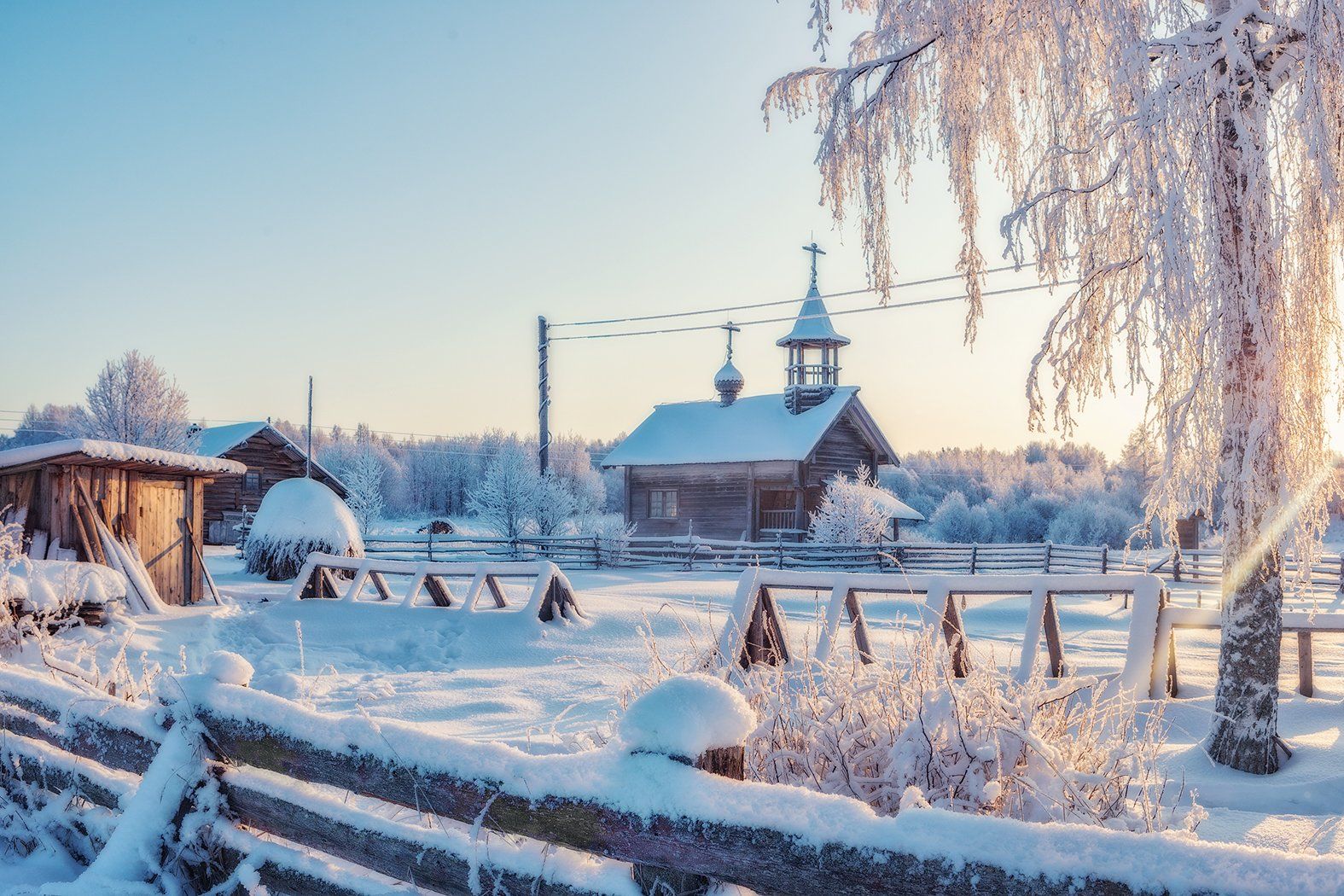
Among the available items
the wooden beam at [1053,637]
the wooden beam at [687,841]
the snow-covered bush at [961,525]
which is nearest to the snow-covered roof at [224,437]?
the snow-covered bush at [961,525]

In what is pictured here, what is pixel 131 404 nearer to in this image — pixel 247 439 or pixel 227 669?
pixel 247 439

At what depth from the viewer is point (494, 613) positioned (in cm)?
1082

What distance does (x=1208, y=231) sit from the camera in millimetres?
4770

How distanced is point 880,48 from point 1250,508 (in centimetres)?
387

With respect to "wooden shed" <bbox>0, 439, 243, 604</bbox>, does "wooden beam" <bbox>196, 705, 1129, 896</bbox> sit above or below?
below

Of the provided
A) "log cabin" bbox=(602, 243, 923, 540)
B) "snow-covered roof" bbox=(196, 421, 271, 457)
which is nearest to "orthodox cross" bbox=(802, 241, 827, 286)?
"log cabin" bbox=(602, 243, 923, 540)

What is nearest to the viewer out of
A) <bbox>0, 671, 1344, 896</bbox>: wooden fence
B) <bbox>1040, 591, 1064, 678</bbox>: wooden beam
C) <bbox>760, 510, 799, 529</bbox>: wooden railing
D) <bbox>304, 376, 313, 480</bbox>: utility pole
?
<bbox>0, 671, 1344, 896</bbox>: wooden fence

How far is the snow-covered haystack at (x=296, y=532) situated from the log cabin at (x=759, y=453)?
1354 cm

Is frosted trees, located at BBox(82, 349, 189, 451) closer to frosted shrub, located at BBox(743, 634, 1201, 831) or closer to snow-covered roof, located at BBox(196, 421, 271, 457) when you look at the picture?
snow-covered roof, located at BBox(196, 421, 271, 457)

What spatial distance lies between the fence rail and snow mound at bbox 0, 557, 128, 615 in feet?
44.2

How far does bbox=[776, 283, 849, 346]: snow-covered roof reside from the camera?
29.2 m

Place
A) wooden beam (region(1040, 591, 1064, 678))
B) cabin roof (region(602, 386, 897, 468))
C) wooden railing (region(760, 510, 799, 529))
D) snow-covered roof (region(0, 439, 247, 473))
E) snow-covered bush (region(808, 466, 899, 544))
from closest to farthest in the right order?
wooden beam (region(1040, 591, 1064, 678)), snow-covered roof (region(0, 439, 247, 473)), snow-covered bush (region(808, 466, 899, 544)), cabin roof (region(602, 386, 897, 468)), wooden railing (region(760, 510, 799, 529))

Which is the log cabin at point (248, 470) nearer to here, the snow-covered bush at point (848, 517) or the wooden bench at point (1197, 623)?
the snow-covered bush at point (848, 517)

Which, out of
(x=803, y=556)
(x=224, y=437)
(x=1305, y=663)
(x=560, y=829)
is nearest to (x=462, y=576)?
(x=1305, y=663)
